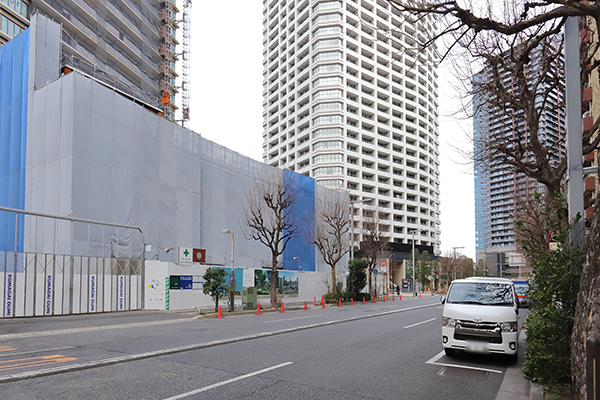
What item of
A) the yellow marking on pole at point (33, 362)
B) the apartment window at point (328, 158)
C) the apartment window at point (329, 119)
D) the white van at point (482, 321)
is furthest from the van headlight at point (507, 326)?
the apartment window at point (329, 119)

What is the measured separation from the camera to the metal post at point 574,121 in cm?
816

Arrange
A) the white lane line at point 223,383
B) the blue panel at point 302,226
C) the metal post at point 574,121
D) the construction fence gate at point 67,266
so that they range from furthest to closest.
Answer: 1. the blue panel at point 302,226
2. the construction fence gate at point 67,266
3. the metal post at point 574,121
4. the white lane line at point 223,383

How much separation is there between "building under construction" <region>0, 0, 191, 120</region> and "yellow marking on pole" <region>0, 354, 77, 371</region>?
3146 centimetres

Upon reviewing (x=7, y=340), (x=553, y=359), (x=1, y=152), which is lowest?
(x=7, y=340)

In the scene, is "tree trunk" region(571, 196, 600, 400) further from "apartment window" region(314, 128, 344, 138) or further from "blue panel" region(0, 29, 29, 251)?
"apartment window" region(314, 128, 344, 138)

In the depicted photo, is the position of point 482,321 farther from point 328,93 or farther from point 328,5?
point 328,5

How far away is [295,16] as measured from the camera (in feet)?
315

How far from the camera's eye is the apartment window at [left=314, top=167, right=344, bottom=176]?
8131cm

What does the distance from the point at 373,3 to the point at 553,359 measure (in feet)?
310

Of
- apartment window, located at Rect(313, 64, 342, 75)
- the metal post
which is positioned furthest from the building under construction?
the metal post

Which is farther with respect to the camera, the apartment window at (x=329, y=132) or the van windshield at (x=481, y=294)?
the apartment window at (x=329, y=132)

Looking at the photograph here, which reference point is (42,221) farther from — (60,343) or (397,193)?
(397,193)

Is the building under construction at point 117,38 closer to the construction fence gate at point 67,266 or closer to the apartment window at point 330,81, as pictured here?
the construction fence gate at point 67,266

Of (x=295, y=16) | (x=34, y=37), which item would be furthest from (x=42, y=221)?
(x=295, y=16)
